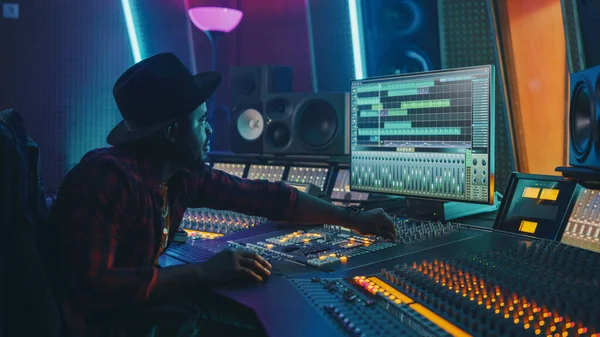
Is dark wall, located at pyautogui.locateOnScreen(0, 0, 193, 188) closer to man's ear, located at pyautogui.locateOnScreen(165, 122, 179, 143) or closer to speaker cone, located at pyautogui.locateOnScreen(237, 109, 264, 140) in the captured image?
speaker cone, located at pyautogui.locateOnScreen(237, 109, 264, 140)

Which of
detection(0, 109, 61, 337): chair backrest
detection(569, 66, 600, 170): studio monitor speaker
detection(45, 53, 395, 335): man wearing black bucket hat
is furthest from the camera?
detection(569, 66, 600, 170): studio monitor speaker

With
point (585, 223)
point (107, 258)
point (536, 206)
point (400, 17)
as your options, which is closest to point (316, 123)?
point (400, 17)

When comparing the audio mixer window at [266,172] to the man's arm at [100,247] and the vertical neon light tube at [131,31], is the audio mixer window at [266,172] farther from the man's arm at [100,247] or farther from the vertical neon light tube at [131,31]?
the vertical neon light tube at [131,31]

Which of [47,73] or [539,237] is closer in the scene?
[539,237]

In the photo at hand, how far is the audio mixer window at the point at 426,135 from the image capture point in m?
1.82

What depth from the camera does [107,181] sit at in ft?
4.20

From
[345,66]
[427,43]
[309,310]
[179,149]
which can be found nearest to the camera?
[309,310]

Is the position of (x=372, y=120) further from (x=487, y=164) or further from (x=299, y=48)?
(x=299, y=48)

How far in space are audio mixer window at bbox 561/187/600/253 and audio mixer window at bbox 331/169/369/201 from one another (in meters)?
0.89

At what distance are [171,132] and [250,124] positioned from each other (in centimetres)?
141

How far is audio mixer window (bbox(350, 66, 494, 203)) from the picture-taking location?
5.96ft

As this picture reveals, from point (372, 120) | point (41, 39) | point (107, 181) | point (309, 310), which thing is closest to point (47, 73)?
point (41, 39)

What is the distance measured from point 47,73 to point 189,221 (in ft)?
7.68

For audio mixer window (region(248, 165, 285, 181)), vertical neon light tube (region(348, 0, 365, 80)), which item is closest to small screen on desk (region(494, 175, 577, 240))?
audio mixer window (region(248, 165, 285, 181))
